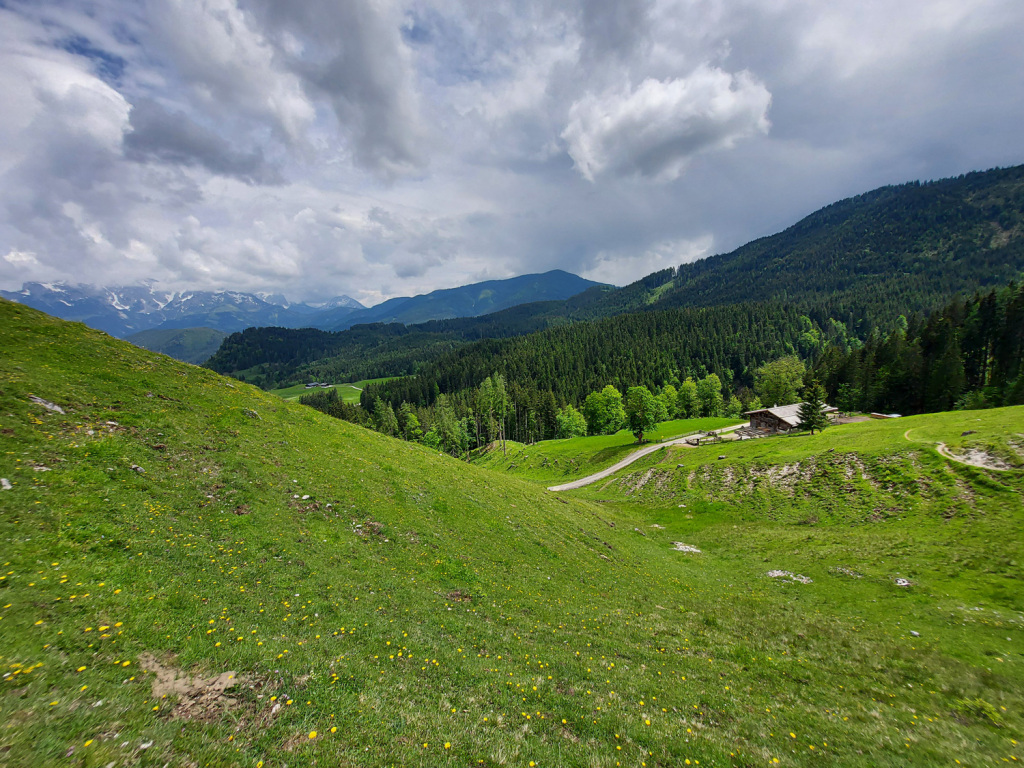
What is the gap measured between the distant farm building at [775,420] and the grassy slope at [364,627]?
53985 mm

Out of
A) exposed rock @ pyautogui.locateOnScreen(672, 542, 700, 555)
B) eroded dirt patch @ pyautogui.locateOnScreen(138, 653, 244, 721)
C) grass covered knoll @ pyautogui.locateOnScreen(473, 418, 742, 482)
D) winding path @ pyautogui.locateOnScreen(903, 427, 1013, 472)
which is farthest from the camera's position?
grass covered knoll @ pyautogui.locateOnScreen(473, 418, 742, 482)

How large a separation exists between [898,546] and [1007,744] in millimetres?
20519

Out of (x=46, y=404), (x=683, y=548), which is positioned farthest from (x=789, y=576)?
(x=46, y=404)

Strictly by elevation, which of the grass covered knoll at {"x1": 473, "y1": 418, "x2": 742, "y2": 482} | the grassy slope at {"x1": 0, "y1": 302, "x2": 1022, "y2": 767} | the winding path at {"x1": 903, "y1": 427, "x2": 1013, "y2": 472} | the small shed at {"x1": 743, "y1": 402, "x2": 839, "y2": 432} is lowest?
the grass covered knoll at {"x1": 473, "y1": 418, "x2": 742, "y2": 482}

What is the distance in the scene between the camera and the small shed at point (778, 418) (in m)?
75.0

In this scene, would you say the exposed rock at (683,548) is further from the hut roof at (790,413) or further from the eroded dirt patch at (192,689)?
the hut roof at (790,413)

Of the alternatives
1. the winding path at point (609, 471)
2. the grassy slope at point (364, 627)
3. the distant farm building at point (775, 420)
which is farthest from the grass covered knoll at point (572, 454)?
the grassy slope at point (364, 627)

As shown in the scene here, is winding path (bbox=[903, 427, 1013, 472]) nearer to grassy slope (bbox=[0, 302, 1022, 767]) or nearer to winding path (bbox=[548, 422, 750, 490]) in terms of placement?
grassy slope (bbox=[0, 302, 1022, 767])

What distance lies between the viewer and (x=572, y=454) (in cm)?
8444

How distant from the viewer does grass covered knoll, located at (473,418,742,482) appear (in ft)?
250

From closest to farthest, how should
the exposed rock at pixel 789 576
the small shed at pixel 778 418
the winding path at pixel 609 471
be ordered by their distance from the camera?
the exposed rock at pixel 789 576
the winding path at pixel 609 471
the small shed at pixel 778 418

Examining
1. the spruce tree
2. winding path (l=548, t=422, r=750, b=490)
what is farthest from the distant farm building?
winding path (l=548, t=422, r=750, b=490)

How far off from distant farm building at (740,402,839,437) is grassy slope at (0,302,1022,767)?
177ft

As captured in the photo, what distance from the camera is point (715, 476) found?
1937 inches
